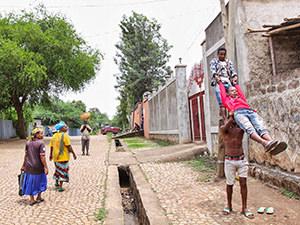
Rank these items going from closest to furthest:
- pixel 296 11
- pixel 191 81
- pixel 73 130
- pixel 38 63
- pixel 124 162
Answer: pixel 296 11
pixel 124 162
pixel 191 81
pixel 38 63
pixel 73 130

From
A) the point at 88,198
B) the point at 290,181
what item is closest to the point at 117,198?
the point at 88,198

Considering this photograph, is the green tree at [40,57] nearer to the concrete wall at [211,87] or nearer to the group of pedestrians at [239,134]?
the concrete wall at [211,87]

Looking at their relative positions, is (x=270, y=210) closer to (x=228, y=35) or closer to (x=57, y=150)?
(x=228, y=35)

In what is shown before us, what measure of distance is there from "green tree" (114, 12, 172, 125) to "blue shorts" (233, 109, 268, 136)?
26650 millimetres

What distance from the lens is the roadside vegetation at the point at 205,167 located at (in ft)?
19.1

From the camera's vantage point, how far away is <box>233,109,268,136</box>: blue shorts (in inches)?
127

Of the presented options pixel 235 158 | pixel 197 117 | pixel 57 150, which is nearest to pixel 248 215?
pixel 235 158

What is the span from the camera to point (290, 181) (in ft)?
13.4

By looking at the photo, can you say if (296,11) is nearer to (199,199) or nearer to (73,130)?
(199,199)

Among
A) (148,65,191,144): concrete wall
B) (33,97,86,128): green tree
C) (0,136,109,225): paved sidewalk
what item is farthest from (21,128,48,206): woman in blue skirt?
(33,97,86,128): green tree

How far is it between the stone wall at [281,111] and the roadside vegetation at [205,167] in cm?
103

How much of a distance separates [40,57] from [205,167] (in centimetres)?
1359

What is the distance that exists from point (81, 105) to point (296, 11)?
67926 mm

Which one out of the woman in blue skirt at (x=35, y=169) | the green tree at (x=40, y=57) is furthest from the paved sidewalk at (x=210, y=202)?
the green tree at (x=40, y=57)
